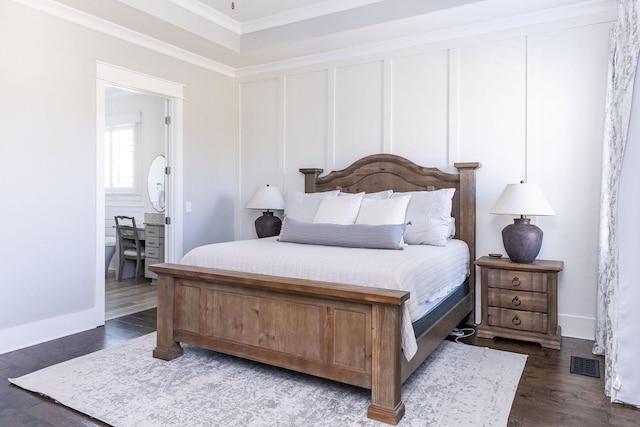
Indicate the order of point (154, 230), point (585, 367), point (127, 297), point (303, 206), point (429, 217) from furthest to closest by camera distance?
1. point (154, 230)
2. point (127, 297)
3. point (303, 206)
4. point (429, 217)
5. point (585, 367)

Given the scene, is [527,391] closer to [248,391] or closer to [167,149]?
[248,391]

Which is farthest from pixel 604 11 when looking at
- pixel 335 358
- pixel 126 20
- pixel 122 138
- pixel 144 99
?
pixel 122 138

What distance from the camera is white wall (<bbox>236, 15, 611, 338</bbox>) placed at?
139 inches

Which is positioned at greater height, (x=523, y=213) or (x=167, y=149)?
(x=167, y=149)

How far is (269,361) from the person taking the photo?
8.53 ft

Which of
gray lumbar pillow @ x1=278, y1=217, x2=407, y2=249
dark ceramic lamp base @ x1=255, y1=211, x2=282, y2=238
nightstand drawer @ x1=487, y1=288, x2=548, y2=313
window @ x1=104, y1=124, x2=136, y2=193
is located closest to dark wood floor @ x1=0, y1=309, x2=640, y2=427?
nightstand drawer @ x1=487, y1=288, x2=548, y2=313

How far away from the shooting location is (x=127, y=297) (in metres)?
4.93

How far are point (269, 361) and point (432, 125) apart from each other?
2771mm

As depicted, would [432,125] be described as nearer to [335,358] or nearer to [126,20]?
[335,358]

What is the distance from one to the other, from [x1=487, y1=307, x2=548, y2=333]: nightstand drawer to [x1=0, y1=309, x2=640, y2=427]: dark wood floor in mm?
134

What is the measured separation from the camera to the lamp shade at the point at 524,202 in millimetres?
3283

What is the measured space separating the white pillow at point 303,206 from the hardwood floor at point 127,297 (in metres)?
1.84

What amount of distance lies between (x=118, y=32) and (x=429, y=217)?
331cm

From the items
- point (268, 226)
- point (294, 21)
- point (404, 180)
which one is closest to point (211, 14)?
point (294, 21)
